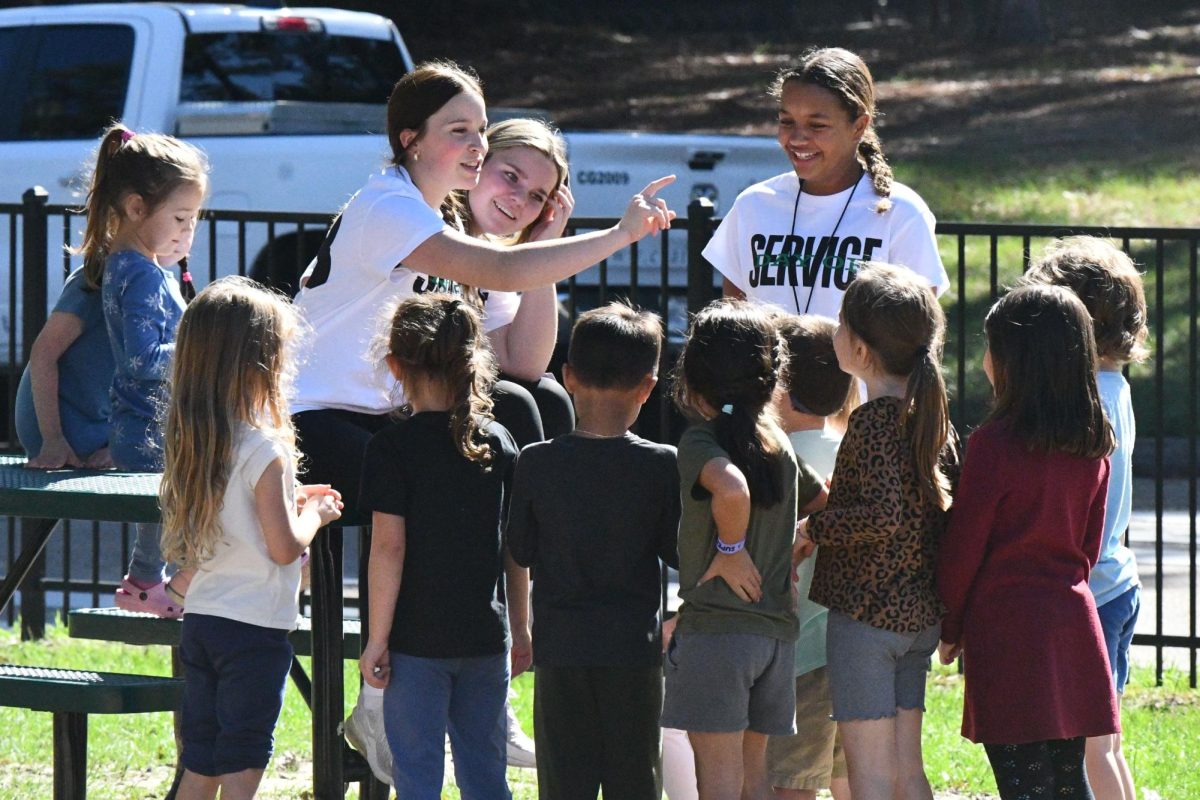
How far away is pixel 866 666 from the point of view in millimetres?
3639

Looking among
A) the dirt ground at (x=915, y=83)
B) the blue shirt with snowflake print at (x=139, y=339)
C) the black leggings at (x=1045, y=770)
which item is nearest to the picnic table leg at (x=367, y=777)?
the blue shirt with snowflake print at (x=139, y=339)

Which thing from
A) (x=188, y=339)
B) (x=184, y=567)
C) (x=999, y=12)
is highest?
(x=999, y=12)

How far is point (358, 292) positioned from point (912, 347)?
4.24ft

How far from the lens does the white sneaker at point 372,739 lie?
400cm

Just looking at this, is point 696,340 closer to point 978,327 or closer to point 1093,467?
point 1093,467

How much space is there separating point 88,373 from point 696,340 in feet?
5.98

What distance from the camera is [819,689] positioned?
399cm

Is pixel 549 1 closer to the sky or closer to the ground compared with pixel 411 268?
closer to the sky

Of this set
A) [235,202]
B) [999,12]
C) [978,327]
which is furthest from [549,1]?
[235,202]

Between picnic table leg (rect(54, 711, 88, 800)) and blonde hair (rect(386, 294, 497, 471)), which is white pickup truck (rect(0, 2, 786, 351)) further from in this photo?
blonde hair (rect(386, 294, 497, 471))

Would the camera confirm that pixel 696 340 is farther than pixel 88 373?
No

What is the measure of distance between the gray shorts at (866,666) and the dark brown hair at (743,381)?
342 mm

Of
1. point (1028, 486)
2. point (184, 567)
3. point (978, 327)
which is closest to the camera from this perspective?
point (1028, 486)

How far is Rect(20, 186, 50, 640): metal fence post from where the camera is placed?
6844 mm
